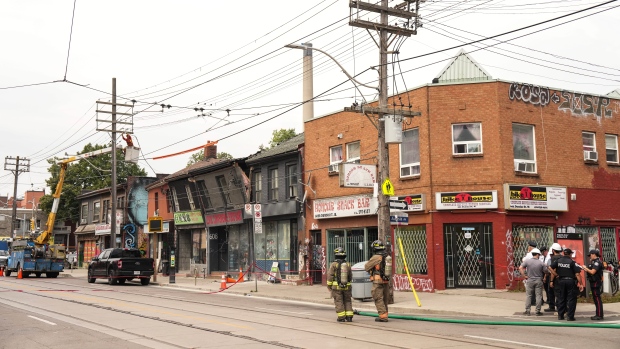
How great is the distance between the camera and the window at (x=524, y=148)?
2234 cm

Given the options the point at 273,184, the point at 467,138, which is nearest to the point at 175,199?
the point at 273,184

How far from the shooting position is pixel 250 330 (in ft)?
40.9

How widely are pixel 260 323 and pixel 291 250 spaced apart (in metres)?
15.9

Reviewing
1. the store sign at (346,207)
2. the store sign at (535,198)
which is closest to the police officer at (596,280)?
the store sign at (535,198)

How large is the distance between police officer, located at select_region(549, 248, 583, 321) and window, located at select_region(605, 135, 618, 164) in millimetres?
12264

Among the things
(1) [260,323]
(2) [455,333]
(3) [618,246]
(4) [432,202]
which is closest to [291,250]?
(4) [432,202]

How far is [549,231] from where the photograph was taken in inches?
901

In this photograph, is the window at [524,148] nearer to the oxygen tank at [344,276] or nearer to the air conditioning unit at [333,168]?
the air conditioning unit at [333,168]

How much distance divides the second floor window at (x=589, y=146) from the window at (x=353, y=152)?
8.74 meters

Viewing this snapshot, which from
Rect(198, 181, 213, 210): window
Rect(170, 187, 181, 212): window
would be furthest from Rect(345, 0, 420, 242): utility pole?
Rect(170, 187, 181, 212): window

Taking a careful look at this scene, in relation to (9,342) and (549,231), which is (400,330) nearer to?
(9,342)

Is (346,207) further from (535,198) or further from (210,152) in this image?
(210,152)

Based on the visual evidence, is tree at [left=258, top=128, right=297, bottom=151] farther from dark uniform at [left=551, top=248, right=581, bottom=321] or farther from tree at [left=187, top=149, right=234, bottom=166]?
dark uniform at [left=551, top=248, right=581, bottom=321]

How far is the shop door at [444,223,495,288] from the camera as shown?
21500mm
